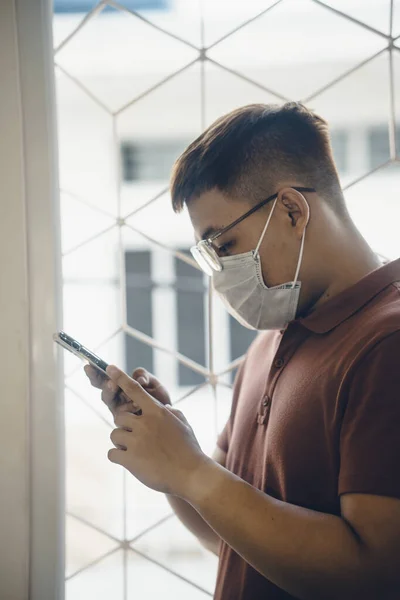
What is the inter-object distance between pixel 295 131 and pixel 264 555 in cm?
60

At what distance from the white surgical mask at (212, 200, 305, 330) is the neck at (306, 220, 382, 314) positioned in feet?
0.14

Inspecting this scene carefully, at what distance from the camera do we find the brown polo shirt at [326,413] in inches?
25.7

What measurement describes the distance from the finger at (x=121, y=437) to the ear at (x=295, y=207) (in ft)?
1.24

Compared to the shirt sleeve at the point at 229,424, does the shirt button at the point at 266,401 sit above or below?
below

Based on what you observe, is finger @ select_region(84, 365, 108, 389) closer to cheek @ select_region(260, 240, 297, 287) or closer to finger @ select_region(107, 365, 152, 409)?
finger @ select_region(107, 365, 152, 409)

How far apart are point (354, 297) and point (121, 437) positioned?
37 centimetres

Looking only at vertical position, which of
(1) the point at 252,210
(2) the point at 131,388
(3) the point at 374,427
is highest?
(1) the point at 252,210

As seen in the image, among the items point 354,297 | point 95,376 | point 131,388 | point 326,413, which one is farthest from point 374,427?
point 95,376

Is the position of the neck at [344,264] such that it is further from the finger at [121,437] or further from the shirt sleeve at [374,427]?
the finger at [121,437]

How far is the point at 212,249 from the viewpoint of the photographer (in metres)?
0.91

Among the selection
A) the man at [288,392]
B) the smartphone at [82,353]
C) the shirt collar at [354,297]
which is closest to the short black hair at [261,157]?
the man at [288,392]

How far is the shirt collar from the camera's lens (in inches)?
31.2

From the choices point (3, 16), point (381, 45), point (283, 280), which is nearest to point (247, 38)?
point (381, 45)

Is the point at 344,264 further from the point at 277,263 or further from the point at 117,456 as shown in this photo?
the point at 117,456
